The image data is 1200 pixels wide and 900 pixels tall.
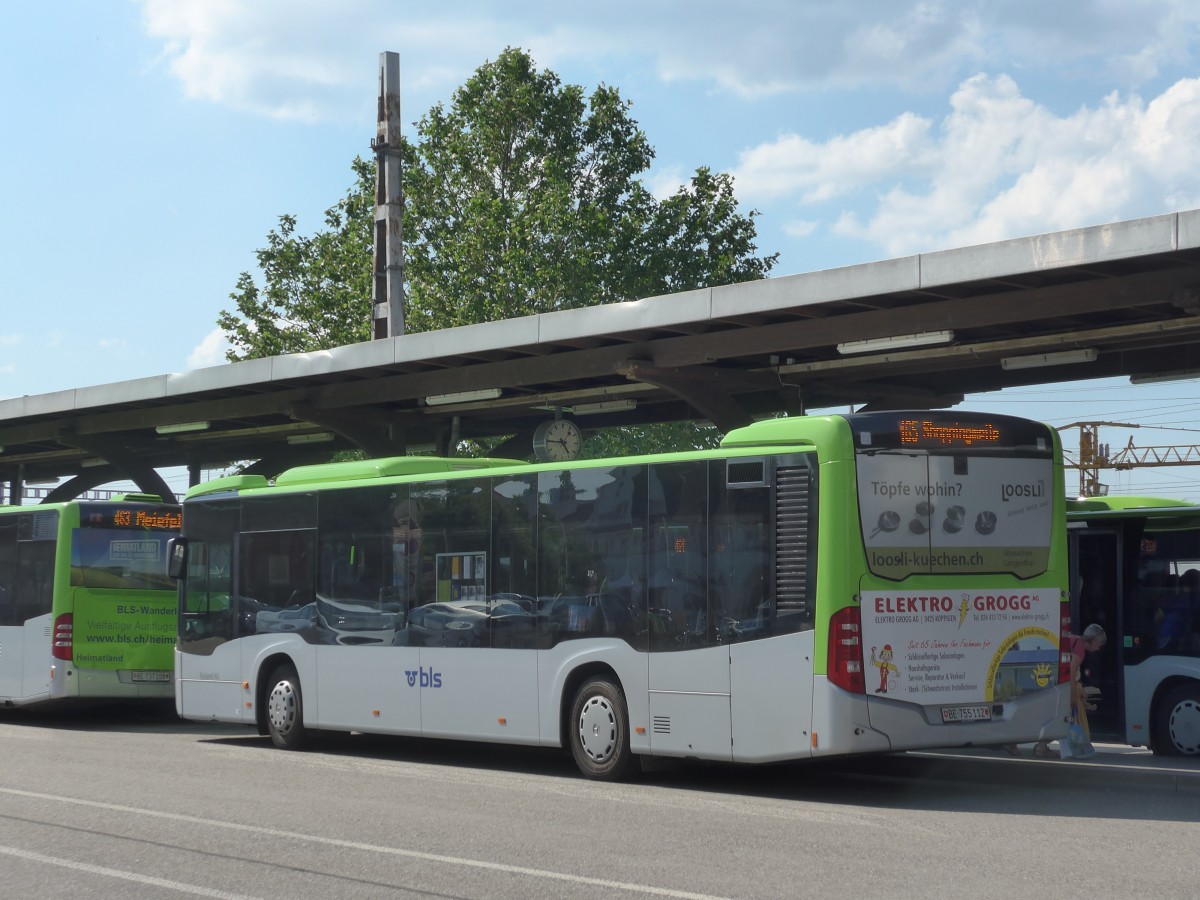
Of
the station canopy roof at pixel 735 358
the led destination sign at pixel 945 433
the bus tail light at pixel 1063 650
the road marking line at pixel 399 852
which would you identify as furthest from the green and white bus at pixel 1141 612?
the road marking line at pixel 399 852

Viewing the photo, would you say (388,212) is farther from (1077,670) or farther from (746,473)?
(746,473)

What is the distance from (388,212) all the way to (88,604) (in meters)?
9.04

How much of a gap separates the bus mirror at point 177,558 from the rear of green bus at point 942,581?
922 cm

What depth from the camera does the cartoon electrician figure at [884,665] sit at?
1160 cm

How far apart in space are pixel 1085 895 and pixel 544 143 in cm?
4674

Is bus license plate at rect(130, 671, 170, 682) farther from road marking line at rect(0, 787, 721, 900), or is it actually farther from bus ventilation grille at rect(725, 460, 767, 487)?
bus ventilation grille at rect(725, 460, 767, 487)

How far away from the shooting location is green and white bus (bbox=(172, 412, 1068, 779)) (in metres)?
11.7

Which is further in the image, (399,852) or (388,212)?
(388,212)

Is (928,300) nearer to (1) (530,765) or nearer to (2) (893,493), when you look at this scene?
(2) (893,493)

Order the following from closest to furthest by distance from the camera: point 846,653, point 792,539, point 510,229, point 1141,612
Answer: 1. point 846,653
2. point 792,539
3. point 1141,612
4. point 510,229

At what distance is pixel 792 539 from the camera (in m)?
11.9

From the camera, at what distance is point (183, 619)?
60.3 ft

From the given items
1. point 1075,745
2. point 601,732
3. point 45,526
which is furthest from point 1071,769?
point 45,526

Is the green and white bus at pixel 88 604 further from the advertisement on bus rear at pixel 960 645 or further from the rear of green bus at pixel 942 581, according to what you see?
the advertisement on bus rear at pixel 960 645
